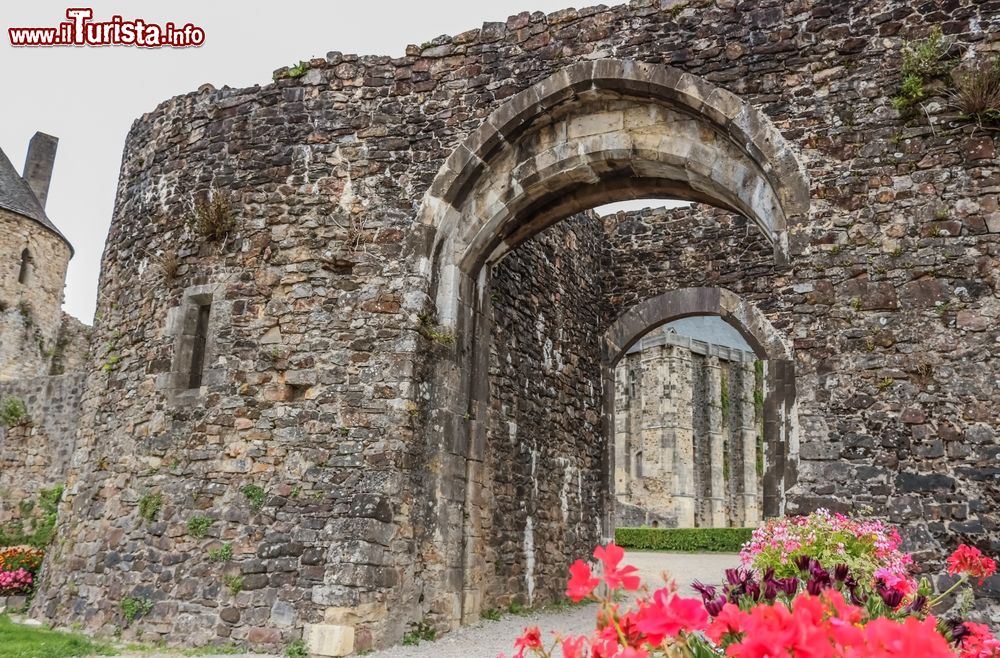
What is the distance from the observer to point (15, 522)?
42.0ft

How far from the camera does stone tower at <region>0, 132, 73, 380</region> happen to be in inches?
744

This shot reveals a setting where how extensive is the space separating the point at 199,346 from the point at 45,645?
2.69m

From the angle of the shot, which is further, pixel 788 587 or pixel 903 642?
pixel 788 587

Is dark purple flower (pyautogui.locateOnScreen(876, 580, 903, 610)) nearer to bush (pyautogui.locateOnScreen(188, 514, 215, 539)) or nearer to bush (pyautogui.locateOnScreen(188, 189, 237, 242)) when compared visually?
bush (pyautogui.locateOnScreen(188, 514, 215, 539))

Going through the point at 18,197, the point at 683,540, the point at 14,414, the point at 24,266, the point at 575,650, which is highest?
the point at 18,197

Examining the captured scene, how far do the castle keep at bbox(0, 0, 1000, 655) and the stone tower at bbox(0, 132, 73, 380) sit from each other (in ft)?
41.0

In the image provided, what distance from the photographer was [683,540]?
2277 centimetres

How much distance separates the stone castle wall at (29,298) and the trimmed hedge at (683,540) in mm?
15362

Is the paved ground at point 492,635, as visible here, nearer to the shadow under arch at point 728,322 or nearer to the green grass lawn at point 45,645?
the green grass lawn at point 45,645

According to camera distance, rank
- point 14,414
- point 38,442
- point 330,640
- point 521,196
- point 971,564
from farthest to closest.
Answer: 1. point 14,414
2. point 38,442
3. point 521,196
4. point 330,640
5. point 971,564

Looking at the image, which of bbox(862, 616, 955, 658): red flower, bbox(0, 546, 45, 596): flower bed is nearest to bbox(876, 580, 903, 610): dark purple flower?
bbox(862, 616, 955, 658): red flower

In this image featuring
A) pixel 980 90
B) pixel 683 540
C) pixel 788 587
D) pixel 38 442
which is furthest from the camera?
pixel 683 540

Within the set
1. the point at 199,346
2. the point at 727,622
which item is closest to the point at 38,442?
the point at 199,346

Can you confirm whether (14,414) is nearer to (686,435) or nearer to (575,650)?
(575,650)
